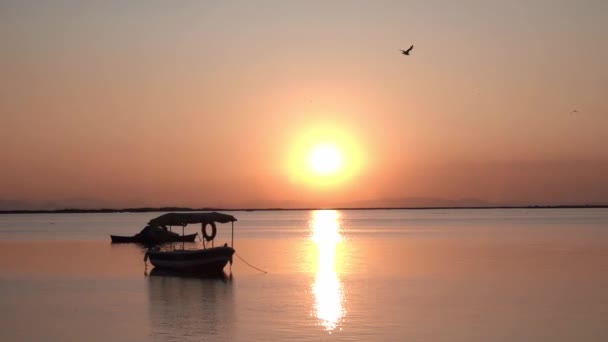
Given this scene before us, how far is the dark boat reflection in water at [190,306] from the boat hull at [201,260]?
0.46m

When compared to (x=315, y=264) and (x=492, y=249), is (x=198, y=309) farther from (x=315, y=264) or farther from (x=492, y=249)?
(x=492, y=249)

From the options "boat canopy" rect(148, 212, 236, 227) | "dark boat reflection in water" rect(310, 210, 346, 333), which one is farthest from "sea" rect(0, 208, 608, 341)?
"boat canopy" rect(148, 212, 236, 227)

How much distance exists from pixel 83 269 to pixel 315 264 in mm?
14378

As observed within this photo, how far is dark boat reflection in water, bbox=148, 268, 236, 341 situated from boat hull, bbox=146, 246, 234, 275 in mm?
464

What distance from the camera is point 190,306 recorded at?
30.3 meters

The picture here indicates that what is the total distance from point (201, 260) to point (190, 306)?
11.2 metres

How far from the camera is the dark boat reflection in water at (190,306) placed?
2411 centimetres

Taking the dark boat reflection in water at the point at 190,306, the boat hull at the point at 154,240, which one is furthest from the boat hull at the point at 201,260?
the boat hull at the point at 154,240

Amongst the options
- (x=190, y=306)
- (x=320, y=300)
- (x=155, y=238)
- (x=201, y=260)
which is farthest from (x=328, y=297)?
(x=155, y=238)

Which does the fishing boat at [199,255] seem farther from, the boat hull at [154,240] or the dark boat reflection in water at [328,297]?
the boat hull at [154,240]

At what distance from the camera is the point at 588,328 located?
24.1 meters

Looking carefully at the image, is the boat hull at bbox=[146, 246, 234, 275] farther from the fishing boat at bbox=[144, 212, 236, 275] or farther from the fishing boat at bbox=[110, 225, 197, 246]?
the fishing boat at bbox=[110, 225, 197, 246]

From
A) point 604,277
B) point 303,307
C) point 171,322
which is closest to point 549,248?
point 604,277

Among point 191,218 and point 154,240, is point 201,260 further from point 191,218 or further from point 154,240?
point 154,240
